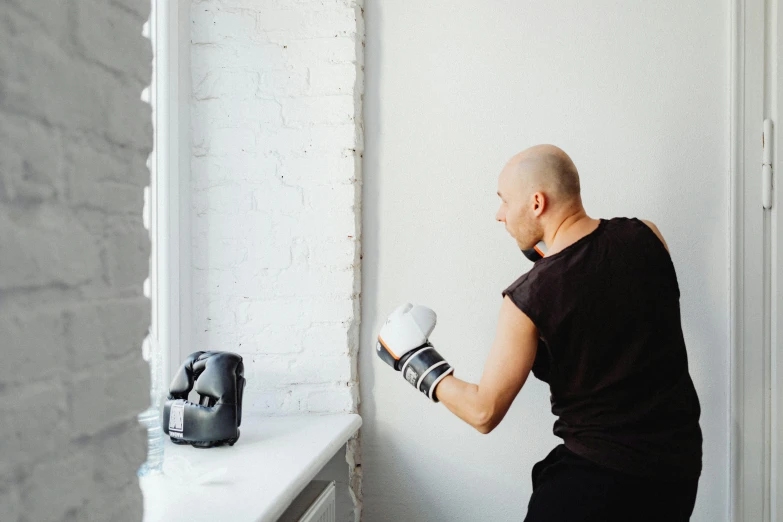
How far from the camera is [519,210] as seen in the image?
6.44ft

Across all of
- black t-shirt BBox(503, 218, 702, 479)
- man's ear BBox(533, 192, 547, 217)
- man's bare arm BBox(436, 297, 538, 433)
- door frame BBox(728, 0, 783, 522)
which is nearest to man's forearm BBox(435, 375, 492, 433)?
man's bare arm BBox(436, 297, 538, 433)

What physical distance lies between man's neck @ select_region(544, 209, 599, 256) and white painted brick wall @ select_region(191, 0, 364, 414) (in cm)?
79

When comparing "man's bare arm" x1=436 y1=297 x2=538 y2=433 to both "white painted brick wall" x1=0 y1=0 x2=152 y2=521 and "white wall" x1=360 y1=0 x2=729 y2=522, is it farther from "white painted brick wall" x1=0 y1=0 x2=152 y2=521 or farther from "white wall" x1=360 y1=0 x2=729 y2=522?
"white painted brick wall" x1=0 y1=0 x2=152 y2=521

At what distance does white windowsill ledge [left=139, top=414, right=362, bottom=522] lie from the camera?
4.94 ft

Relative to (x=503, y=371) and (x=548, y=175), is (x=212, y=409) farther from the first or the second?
(x=548, y=175)

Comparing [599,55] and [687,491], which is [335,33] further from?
[687,491]

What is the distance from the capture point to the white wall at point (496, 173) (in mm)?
2383

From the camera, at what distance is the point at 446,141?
8.26 feet

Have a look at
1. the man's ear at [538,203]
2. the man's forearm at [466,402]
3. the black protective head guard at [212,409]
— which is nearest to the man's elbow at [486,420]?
the man's forearm at [466,402]

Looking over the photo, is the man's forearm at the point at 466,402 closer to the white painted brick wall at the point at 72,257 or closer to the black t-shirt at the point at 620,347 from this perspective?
the black t-shirt at the point at 620,347

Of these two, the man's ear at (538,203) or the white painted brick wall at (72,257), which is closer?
the white painted brick wall at (72,257)

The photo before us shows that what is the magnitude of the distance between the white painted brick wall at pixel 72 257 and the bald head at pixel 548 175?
3.78 feet

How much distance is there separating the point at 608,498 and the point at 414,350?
630 mm

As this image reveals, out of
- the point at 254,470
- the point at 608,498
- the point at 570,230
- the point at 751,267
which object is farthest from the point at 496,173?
the point at 254,470
